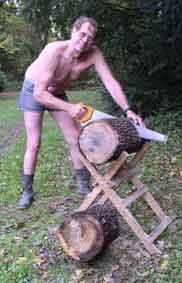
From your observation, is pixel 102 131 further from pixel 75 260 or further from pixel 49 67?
pixel 75 260

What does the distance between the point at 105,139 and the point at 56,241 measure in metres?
0.98

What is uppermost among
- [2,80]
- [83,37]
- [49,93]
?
[83,37]

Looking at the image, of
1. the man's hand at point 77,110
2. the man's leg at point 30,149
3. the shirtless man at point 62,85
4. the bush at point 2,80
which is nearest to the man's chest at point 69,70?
the shirtless man at point 62,85

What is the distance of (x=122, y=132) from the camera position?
9.72ft

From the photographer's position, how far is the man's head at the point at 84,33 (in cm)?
319

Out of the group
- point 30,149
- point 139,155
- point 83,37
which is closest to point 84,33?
point 83,37

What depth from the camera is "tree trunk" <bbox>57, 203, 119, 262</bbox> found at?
2768mm

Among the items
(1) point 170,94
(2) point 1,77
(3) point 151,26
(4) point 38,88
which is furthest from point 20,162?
(2) point 1,77

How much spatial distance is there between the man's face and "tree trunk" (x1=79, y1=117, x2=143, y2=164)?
72cm

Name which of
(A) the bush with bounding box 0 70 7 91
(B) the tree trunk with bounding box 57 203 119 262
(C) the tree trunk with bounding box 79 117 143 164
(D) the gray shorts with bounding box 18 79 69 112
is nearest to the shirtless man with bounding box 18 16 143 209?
(D) the gray shorts with bounding box 18 79 69 112

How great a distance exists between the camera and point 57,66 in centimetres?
340

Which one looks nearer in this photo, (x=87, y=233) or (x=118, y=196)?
(x=87, y=233)

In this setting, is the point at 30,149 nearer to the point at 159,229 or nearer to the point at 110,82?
the point at 110,82

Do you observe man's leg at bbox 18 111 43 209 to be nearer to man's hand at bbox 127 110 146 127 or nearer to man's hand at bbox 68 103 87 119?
man's hand at bbox 68 103 87 119
